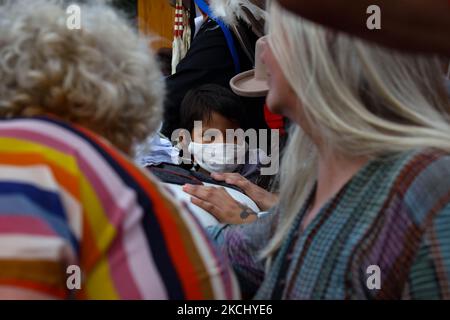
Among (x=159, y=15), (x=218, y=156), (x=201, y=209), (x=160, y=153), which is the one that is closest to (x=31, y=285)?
(x=201, y=209)

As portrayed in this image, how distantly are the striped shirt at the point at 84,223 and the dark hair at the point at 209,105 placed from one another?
A: 1.69 meters

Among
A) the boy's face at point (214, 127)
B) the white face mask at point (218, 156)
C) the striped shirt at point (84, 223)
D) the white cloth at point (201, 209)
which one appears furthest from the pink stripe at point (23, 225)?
the boy's face at point (214, 127)

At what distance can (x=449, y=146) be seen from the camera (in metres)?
1.10

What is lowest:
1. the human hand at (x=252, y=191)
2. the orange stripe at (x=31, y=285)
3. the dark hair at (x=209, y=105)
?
the human hand at (x=252, y=191)

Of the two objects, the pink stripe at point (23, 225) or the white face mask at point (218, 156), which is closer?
the pink stripe at point (23, 225)

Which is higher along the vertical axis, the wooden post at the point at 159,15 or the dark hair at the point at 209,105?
the wooden post at the point at 159,15

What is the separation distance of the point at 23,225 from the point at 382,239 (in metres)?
0.58

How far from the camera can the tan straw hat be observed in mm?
2168

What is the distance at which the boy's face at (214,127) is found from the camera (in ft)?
8.09

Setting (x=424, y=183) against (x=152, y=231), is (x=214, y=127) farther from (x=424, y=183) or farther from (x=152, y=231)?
(x=152, y=231)

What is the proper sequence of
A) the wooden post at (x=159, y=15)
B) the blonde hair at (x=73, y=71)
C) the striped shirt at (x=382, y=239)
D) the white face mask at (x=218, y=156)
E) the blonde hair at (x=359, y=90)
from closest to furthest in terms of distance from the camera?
the blonde hair at (x=73, y=71) → the striped shirt at (x=382, y=239) → the blonde hair at (x=359, y=90) → the white face mask at (x=218, y=156) → the wooden post at (x=159, y=15)

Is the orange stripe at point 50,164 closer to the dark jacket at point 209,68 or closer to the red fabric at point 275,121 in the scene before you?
the red fabric at point 275,121

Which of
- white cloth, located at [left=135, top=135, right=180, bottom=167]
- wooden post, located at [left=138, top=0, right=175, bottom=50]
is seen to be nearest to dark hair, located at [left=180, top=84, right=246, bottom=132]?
white cloth, located at [left=135, top=135, right=180, bottom=167]
